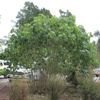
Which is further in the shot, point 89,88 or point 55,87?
point 89,88

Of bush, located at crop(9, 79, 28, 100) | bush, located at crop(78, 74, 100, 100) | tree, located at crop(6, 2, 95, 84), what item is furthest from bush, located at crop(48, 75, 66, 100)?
tree, located at crop(6, 2, 95, 84)

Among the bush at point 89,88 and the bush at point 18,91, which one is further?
the bush at point 89,88

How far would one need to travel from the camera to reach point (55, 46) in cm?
2083

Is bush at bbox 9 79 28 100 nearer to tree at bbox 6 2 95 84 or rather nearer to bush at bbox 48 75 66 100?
bush at bbox 48 75 66 100

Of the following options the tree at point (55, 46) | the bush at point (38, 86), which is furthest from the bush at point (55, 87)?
the tree at point (55, 46)

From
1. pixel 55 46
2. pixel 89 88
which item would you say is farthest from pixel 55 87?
pixel 55 46

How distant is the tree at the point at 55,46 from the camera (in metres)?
20.6

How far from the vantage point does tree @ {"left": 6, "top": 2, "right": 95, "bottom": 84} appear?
20.6 meters

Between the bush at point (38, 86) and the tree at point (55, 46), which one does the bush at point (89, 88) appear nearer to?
the bush at point (38, 86)

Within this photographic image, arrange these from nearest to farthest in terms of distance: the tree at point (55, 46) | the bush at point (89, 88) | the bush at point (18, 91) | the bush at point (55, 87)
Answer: the bush at point (18, 91)
the bush at point (55, 87)
the bush at point (89, 88)
the tree at point (55, 46)

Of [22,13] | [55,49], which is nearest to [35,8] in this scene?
[22,13]

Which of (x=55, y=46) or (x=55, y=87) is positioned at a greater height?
(x=55, y=46)

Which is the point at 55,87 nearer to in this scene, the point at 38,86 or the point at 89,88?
the point at 89,88

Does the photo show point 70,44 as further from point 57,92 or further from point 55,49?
point 57,92
